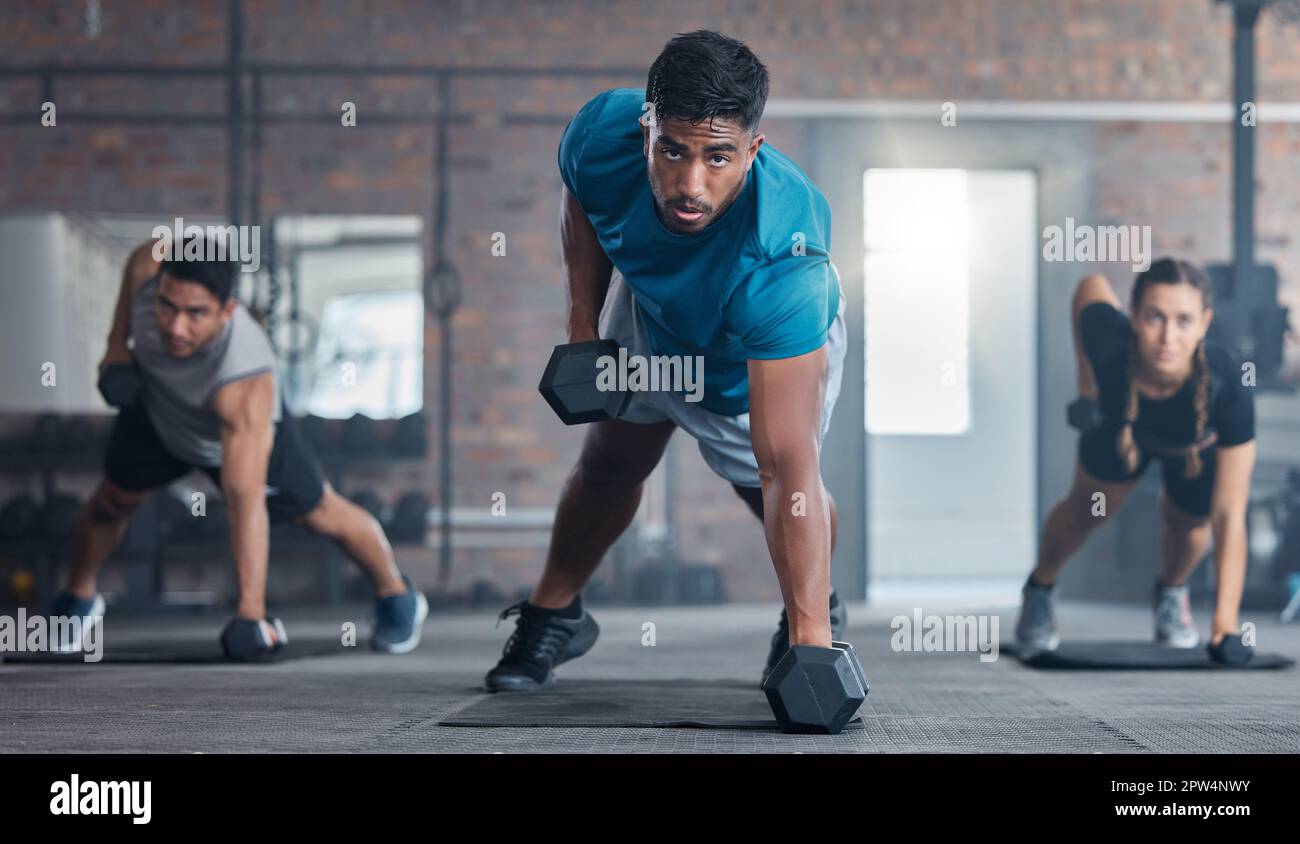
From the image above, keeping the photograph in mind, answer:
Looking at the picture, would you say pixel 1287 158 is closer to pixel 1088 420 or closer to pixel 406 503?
pixel 1088 420

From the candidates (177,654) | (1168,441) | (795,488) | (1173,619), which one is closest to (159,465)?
(177,654)

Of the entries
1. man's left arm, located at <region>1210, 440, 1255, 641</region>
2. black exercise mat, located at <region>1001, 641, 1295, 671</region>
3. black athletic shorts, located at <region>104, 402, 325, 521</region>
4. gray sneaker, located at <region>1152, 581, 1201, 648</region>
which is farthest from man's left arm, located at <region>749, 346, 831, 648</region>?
gray sneaker, located at <region>1152, 581, 1201, 648</region>

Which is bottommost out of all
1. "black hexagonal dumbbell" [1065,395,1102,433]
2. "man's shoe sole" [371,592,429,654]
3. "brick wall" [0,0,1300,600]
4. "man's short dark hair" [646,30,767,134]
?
"man's shoe sole" [371,592,429,654]

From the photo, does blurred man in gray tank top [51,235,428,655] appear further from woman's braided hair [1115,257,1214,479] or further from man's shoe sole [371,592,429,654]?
woman's braided hair [1115,257,1214,479]

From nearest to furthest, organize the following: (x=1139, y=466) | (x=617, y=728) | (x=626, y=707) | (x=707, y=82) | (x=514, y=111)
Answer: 1. (x=707, y=82)
2. (x=617, y=728)
3. (x=626, y=707)
4. (x=1139, y=466)
5. (x=514, y=111)

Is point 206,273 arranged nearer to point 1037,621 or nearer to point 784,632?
point 784,632

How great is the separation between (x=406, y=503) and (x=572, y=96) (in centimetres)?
204

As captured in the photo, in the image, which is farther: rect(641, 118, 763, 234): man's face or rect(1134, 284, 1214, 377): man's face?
rect(1134, 284, 1214, 377): man's face

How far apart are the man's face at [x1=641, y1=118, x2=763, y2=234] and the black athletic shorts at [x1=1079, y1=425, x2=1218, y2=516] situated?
72.2 inches

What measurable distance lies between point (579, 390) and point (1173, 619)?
231 centimetres

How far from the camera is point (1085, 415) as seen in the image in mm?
3439

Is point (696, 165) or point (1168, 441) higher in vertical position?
point (696, 165)

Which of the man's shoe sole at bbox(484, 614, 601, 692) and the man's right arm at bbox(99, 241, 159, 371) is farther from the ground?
the man's right arm at bbox(99, 241, 159, 371)

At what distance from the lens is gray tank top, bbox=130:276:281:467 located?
3211 mm
